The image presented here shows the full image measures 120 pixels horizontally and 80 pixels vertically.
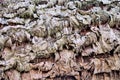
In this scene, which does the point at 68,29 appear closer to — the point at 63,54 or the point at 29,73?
the point at 63,54

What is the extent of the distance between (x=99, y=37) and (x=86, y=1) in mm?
765

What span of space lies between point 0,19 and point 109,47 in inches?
53.1

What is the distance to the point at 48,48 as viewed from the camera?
2.62 metres

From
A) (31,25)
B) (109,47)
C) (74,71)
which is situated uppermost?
(31,25)

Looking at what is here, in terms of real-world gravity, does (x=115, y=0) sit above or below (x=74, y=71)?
above

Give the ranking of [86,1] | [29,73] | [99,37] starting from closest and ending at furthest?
[29,73] < [99,37] < [86,1]

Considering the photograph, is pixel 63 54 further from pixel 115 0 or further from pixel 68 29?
pixel 115 0

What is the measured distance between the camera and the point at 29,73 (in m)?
2.56

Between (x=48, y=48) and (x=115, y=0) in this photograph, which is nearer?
(x=48, y=48)

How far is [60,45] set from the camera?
2.65m

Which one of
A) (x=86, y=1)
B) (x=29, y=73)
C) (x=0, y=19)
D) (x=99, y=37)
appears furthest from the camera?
(x=86, y=1)

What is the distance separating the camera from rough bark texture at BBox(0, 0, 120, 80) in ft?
8.41

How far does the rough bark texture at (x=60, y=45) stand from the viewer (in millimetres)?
2564

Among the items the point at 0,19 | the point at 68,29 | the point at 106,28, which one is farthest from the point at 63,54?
the point at 0,19
